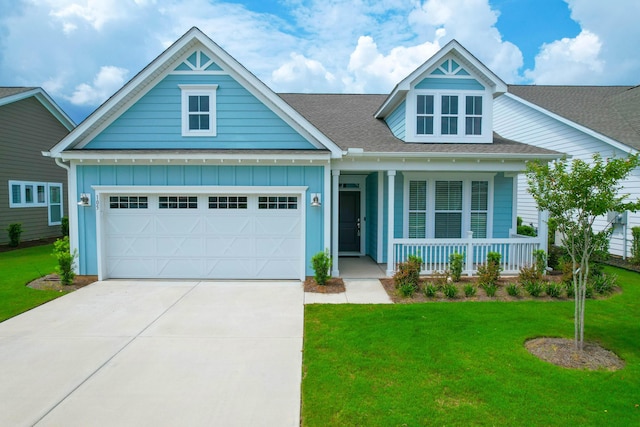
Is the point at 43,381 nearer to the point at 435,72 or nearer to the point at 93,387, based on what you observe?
the point at 93,387

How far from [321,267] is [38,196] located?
50.2 feet

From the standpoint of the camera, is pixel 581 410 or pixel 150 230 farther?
pixel 150 230

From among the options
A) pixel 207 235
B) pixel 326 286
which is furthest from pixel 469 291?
pixel 207 235

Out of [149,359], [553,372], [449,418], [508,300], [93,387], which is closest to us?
[449,418]

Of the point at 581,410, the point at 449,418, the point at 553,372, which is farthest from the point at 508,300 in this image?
the point at 449,418

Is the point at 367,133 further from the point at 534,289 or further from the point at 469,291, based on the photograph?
the point at 534,289

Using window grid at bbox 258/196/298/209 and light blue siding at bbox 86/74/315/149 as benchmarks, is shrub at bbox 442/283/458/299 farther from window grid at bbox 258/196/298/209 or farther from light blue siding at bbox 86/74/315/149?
light blue siding at bbox 86/74/315/149

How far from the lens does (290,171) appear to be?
990cm

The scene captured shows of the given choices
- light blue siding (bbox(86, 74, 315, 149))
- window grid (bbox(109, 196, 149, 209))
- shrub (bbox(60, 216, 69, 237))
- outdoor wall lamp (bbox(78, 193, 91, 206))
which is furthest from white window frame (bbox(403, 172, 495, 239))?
shrub (bbox(60, 216, 69, 237))

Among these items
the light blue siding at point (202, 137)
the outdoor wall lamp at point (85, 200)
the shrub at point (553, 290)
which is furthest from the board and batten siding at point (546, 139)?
the outdoor wall lamp at point (85, 200)

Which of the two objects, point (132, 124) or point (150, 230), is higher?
point (132, 124)

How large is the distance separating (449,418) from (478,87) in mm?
9894

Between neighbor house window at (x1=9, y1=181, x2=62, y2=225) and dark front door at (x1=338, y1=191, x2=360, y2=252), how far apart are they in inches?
532

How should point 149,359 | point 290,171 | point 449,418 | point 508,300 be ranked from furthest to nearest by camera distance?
point 290,171, point 508,300, point 149,359, point 449,418
